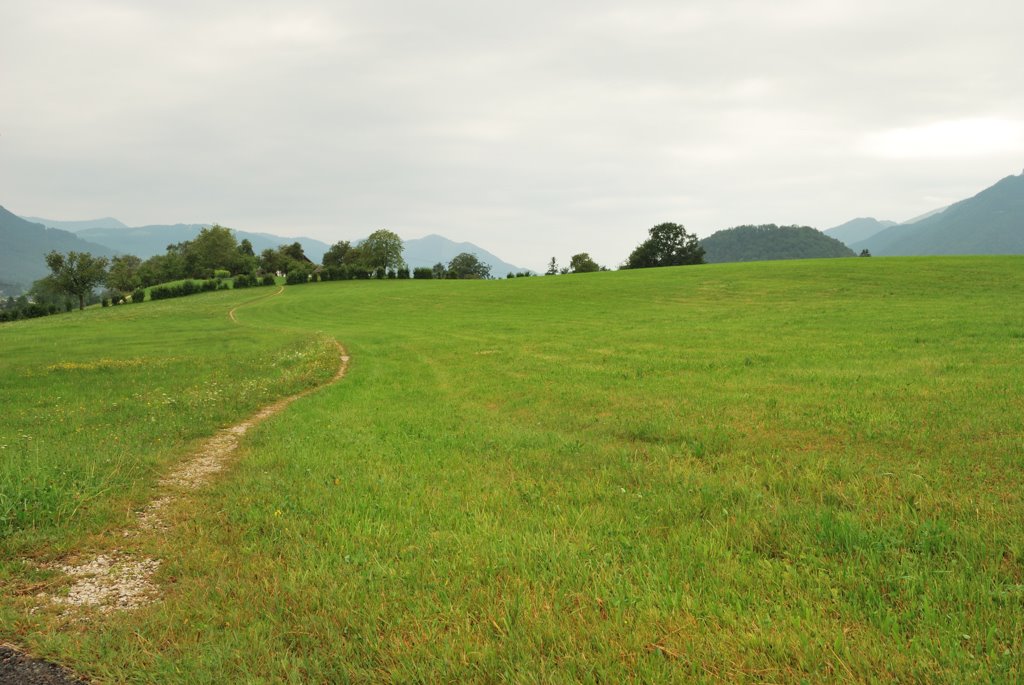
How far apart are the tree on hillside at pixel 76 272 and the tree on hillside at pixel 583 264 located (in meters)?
103

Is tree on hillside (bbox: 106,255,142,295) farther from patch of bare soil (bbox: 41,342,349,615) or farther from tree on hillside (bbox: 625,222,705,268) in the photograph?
patch of bare soil (bbox: 41,342,349,615)

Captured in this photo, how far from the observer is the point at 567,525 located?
566 centimetres

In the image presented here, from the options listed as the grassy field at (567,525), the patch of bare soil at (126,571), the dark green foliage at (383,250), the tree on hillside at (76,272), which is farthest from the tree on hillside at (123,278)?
the patch of bare soil at (126,571)

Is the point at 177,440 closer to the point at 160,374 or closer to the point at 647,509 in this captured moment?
the point at 647,509

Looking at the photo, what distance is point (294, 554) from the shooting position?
536cm

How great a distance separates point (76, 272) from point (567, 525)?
12354 centimetres

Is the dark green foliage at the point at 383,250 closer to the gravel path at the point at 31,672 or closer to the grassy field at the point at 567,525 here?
the grassy field at the point at 567,525

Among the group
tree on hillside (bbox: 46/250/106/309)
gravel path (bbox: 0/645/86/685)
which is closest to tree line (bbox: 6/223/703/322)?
tree on hillside (bbox: 46/250/106/309)

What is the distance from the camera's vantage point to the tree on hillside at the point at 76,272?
94938 mm

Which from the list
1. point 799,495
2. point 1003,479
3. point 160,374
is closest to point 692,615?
point 799,495

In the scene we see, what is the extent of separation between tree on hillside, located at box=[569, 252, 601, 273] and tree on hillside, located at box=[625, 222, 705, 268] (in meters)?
11.2

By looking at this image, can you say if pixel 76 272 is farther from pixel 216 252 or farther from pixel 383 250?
pixel 383 250

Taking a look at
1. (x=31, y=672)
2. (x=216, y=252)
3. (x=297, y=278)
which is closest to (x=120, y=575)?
(x=31, y=672)

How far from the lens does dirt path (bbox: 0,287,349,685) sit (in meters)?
3.88
